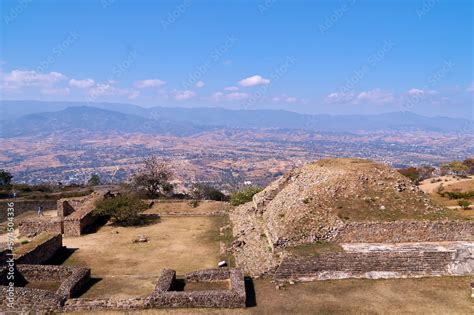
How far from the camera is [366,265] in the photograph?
19.7 m

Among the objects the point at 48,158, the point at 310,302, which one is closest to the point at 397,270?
the point at 310,302

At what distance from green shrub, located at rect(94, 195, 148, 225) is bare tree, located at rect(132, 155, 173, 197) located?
41.9 feet

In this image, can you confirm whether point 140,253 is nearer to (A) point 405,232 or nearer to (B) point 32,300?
(B) point 32,300

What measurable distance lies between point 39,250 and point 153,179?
23.9 m

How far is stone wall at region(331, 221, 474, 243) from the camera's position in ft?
71.2

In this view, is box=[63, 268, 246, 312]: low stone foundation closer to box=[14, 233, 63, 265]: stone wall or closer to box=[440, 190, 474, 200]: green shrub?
box=[14, 233, 63, 265]: stone wall

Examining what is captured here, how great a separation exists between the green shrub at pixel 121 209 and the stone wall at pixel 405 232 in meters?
16.9

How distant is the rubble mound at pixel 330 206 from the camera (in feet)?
72.1

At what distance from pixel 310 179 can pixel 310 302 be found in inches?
463

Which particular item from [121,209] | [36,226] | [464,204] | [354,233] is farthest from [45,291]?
[464,204]

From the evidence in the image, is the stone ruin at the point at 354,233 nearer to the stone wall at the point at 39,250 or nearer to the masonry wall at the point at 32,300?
the masonry wall at the point at 32,300

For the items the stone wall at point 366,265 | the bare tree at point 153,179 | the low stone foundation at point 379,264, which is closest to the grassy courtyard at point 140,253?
the stone wall at point 366,265

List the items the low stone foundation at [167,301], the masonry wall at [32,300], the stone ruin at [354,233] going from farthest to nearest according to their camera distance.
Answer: the stone ruin at [354,233], the low stone foundation at [167,301], the masonry wall at [32,300]

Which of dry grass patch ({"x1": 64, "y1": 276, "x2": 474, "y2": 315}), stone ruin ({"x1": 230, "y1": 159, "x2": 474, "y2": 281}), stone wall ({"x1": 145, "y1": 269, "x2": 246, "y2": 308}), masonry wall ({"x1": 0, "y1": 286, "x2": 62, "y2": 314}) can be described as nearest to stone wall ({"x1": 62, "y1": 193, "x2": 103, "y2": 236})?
stone ruin ({"x1": 230, "y1": 159, "x2": 474, "y2": 281})
